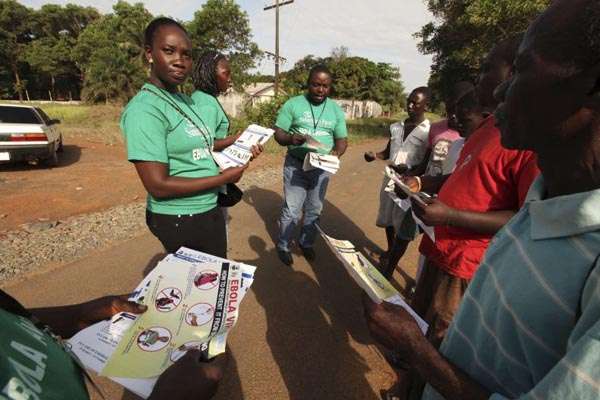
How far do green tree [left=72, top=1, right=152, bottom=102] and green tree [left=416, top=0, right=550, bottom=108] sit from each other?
18639 mm

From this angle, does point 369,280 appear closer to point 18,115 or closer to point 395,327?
point 395,327

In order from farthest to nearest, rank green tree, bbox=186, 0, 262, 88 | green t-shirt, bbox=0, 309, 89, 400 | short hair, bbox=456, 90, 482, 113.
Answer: green tree, bbox=186, 0, 262, 88 < short hair, bbox=456, 90, 482, 113 < green t-shirt, bbox=0, 309, 89, 400

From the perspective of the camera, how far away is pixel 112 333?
110 centimetres

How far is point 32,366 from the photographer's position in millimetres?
651

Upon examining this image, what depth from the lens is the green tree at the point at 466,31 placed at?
960 centimetres

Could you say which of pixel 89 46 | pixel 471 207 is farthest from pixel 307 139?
pixel 89 46

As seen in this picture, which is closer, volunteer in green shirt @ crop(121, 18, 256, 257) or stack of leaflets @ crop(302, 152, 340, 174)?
volunteer in green shirt @ crop(121, 18, 256, 257)

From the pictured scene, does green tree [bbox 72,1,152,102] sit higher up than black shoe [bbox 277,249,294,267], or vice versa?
green tree [bbox 72,1,152,102]

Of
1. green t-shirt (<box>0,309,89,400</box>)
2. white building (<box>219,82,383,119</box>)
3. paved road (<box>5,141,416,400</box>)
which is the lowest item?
paved road (<box>5,141,416,400</box>)

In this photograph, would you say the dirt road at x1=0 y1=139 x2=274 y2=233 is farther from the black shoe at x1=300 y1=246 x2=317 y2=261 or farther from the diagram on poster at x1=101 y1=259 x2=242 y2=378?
the diagram on poster at x1=101 y1=259 x2=242 y2=378

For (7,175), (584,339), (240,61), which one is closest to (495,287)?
(584,339)

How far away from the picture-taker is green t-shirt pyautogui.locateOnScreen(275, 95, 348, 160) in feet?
12.2

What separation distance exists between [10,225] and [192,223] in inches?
165

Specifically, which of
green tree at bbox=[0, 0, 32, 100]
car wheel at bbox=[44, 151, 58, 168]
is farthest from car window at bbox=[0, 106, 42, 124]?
green tree at bbox=[0, 0, 32, 100]
